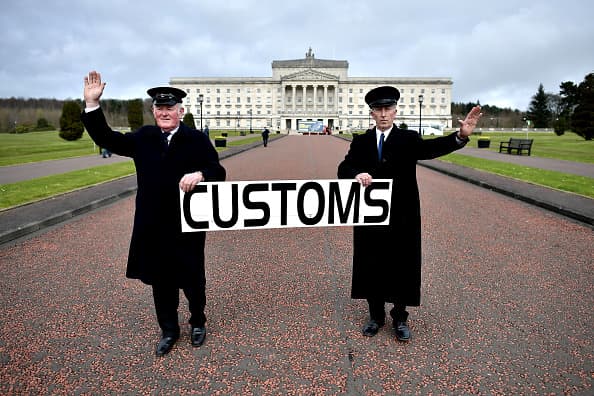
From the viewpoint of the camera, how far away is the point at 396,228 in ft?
11.9

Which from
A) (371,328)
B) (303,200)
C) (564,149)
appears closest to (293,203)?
(303,200)

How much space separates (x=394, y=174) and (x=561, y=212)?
7.19 m

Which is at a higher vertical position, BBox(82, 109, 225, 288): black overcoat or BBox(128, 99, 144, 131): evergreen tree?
BBox(128, 99, 144, 131): evergreen tree

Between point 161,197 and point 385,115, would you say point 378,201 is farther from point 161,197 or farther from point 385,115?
point 161,197

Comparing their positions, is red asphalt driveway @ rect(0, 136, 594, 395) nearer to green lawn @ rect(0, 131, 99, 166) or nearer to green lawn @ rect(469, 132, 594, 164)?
green lawn @ rect(0, 131, 99, 166)

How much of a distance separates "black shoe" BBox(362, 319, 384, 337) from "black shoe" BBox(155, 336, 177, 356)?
173 cm

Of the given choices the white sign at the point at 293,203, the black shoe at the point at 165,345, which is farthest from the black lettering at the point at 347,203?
the black shoe at the point at 165,345

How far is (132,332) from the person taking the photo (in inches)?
149

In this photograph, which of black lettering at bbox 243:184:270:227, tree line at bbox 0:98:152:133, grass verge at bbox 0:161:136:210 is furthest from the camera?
tree line at bbox 0:98:152:133

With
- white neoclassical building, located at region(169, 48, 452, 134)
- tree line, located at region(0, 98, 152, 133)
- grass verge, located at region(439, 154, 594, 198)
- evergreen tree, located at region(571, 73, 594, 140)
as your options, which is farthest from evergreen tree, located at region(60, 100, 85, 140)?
white neoclassical building, located at region(169, 48, 452, 134)

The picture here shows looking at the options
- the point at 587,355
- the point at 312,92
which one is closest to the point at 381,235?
the point at 587,355

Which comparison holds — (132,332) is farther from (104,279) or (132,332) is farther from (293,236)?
(293,236)

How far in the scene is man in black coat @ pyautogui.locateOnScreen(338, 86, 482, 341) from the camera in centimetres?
354

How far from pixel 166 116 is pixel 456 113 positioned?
159m
